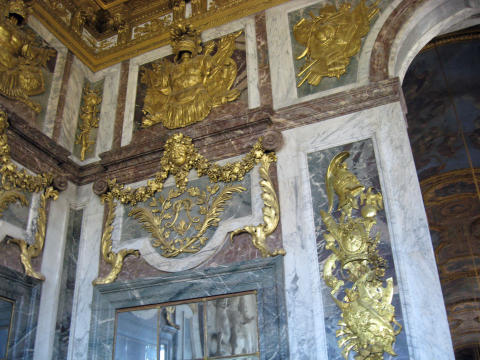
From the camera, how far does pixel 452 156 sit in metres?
10.2

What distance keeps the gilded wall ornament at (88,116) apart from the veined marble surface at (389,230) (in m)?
2.53

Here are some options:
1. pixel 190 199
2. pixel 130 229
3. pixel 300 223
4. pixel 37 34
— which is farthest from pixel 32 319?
pixel 37 34

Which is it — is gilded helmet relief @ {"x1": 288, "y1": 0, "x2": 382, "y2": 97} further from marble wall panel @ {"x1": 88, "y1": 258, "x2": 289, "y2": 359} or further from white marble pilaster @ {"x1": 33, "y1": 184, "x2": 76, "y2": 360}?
white marble pilaster @ {"x1": 33, "y1": 184, "x2": 76, "y2": 360}

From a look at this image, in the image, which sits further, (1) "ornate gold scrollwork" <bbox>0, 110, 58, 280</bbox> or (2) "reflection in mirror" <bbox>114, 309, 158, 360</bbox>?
(1) "ornate gold scrollwork" <bbox>0, 110, 58, 280</bbox>

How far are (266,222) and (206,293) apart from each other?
2.88ft

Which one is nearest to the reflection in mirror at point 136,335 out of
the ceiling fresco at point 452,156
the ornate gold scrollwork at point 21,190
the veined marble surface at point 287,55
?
A: the ornate gold scrollwork at point 21,190

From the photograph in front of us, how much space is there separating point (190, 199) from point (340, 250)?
1725 mm

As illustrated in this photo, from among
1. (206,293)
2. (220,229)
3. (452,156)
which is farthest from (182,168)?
(452,156)

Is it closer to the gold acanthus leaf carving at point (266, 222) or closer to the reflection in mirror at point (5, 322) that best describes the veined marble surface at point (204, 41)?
the gold acanthus leaf carving at point (266, 222)

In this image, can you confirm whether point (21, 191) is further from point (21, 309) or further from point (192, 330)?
point (192, 330)

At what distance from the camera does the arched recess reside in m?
5.54

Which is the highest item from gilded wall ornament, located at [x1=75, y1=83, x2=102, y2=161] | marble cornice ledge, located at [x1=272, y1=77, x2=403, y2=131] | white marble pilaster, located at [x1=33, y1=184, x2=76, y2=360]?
gilded wall ornament, located at [x1=75, y1=83, x2=102, y2=161]

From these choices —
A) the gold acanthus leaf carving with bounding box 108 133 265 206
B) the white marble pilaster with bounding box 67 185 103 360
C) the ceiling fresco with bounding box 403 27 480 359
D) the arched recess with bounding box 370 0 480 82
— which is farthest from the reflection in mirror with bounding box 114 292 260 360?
the ceiling fresco with bounding box 403 27 480 359

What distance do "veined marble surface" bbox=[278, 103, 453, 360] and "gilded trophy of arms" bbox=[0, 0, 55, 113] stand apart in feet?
9.56
